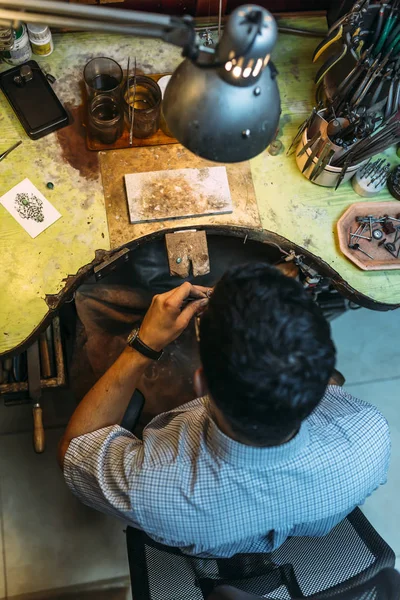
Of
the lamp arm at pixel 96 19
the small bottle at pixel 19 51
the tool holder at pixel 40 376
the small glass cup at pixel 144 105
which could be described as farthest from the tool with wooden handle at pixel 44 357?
the lamp arm at pixel 96 19

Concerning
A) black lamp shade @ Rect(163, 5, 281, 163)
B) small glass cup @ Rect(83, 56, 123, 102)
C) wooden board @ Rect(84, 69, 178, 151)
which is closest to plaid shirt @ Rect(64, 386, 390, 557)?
black lamp shade @ Rect(163, 5, 281, 163)

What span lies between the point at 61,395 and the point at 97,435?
94 cm

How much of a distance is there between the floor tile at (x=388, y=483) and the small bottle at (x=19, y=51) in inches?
70.3

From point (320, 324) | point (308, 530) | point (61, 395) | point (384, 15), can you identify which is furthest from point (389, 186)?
point (61, 395)

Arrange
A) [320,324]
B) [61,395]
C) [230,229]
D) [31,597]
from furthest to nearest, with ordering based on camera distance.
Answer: [61,395]
[31,597]
[230,229]
[320,324]

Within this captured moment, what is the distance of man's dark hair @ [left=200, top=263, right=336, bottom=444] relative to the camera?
2.84 feet

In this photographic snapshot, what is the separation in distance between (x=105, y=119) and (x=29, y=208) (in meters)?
0.34

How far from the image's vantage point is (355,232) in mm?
1528

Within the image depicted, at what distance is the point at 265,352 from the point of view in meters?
0.87

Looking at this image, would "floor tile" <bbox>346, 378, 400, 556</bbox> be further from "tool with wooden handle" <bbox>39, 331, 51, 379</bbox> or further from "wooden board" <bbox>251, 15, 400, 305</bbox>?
"tool with wooden handle" <bbox>39, 331, 51, 379</bbox>

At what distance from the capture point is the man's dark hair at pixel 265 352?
866mm

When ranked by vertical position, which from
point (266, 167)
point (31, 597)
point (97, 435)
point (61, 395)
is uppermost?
point (266, 167)

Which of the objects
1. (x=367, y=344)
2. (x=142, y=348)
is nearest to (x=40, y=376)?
(x=142, y=348)

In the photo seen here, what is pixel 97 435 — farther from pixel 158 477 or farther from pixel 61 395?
pixel 61 395
